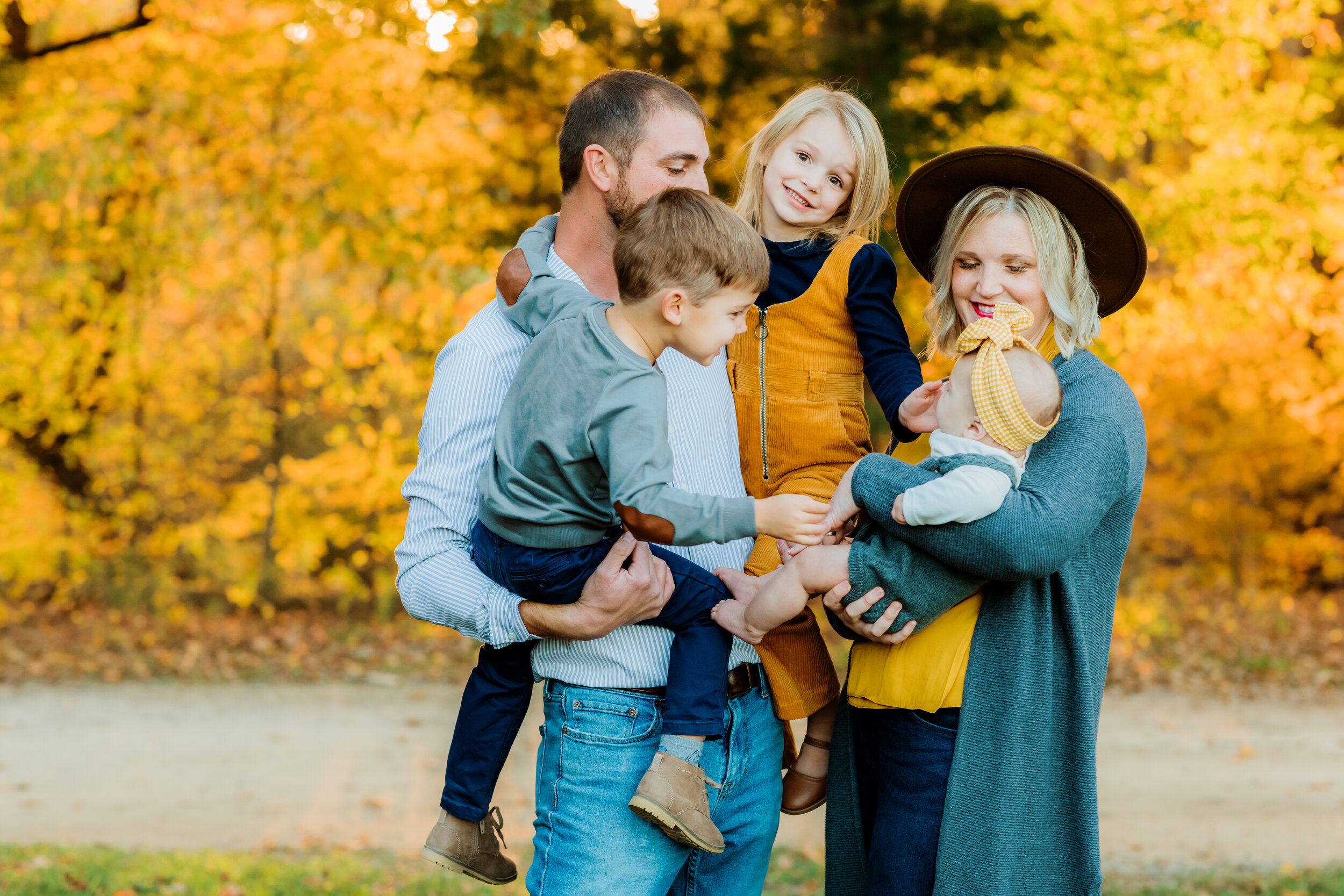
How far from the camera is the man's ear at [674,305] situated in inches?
79.2

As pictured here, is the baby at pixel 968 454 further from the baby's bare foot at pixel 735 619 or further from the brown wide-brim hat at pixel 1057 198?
the brown wide-brim hat at pixel 1057 198

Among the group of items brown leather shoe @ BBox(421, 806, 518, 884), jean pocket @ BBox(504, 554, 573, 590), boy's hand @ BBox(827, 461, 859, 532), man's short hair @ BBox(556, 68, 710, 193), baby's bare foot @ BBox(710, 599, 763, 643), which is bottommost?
brown leather shoe @ BBox(421, 806, 518, 884)

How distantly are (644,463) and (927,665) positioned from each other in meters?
0.68

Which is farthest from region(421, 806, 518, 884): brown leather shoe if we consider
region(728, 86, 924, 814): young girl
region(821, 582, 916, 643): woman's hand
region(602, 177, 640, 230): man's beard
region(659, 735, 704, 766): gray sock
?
region(602, 177, 640, 230): man's beard

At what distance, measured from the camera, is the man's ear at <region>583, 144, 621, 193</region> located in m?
2.42

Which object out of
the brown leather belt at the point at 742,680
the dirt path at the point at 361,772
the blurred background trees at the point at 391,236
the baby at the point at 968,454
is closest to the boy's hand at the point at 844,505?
the baby at the point at 968,454

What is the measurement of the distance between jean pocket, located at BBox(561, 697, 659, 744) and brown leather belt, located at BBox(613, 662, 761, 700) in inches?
2.9

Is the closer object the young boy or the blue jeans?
the young boy

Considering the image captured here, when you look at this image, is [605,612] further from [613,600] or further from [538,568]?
[538,568]

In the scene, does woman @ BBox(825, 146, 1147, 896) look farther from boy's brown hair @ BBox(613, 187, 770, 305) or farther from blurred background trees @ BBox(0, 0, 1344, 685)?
blurred background trees @ BBox(0, 0, 1344, 685)

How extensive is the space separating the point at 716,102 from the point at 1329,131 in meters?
5.41

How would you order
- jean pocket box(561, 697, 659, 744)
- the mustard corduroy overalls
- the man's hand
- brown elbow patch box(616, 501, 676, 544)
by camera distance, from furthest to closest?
the mustard corduroy overalls → jean pocket box(561, 697, 659, 744) → the man's hand → brown elbow patch box(616, 501, 676, 544)

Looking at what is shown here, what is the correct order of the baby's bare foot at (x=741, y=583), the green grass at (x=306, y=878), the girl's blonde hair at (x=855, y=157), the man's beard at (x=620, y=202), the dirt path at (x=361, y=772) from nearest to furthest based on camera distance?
the baby's bare foot at (x=741, y=583) → the man's beard at (x=620, y=202) → the girl's blonde hair at (x=855, y=157) → the green grass at (x=306, y=878) → the dirt path at (x=361, y=772)

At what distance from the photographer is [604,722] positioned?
2137 mm
